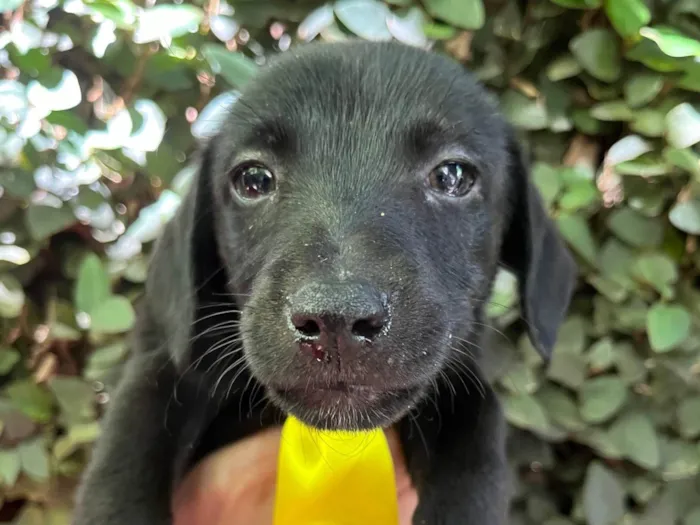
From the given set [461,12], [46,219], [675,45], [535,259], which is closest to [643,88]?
[675,45]

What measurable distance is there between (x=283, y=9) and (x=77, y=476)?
5.03ft

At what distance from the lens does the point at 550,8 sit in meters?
1.77

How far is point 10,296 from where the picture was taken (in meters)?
1.76

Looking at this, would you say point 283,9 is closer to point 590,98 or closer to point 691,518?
point 590,98

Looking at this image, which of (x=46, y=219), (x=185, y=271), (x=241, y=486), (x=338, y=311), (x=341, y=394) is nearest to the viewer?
(x=338, y=311)

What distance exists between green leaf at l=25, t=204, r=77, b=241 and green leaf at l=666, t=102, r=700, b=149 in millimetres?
1595

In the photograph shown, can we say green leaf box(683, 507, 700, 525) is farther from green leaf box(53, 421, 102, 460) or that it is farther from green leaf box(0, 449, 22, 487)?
green leaf box(0, 449, 22, 487)

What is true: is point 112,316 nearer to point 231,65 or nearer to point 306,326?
point 231,65

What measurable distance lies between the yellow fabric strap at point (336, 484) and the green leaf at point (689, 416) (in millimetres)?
1052

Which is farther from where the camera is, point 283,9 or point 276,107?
point 283,9

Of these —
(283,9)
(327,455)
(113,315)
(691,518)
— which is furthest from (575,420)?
(283,9)

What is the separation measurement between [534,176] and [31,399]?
1559 millimetres

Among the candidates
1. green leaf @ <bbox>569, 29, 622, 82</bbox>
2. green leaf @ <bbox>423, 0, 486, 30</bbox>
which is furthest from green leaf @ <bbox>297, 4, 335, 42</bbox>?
green leaf @ <bbox>569, 29, 622, 82</bbox>

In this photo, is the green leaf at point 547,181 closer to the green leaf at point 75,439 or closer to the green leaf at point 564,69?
the green leaf at point 564,69
